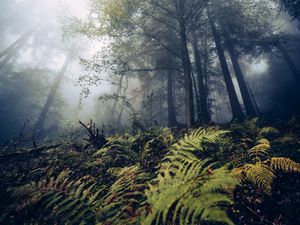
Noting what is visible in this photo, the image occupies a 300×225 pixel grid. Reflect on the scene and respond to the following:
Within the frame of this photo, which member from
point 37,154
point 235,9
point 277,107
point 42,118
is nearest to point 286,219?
point 37,154

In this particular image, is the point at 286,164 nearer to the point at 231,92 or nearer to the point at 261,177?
the point at 261,177

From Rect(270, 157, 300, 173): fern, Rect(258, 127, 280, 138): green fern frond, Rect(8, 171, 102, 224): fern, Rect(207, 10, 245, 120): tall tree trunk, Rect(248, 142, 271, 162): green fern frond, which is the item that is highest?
Rect(207, 10, 245, 120): tall tree trunk

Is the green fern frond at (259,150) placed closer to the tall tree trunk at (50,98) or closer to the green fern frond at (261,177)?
the green fern frond at (261,177)

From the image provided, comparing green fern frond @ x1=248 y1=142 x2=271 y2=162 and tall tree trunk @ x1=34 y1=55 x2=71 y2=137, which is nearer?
green fern frond @ x1=248 y1=142 x2=271 y2=162

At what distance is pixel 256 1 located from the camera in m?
14.7

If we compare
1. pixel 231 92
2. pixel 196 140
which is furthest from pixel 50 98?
pixel 196 140

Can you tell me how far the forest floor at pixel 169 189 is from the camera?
7.39 ft

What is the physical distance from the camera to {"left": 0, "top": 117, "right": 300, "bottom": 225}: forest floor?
225 cm

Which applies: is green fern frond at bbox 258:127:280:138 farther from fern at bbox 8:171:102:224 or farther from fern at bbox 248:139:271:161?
fern at bbox 8:171:102:224

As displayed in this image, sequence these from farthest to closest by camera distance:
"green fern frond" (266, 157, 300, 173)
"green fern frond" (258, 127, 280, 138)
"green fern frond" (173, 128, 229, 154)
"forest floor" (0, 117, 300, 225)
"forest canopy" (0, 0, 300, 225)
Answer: "green fern frond" (258, 127, 280, 138) → "green fern frond" (173, 128, 229, 154) → "green fern frond" (266, 157, 300, 173) → "forest canopy" (0, 0, 300, 225) → "forest floor" (0, 117, 300, 225)

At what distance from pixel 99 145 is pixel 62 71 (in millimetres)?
29918

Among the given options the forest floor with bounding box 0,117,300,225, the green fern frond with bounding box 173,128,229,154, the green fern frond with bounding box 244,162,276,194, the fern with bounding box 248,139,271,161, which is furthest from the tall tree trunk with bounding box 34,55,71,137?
the green fern frond with bounding box 244,162,276,194

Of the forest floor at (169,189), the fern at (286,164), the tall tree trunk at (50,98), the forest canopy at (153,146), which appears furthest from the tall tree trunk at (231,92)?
the tall tree trunk at (50,98)

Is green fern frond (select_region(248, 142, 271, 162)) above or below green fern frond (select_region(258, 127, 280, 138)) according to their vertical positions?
below
